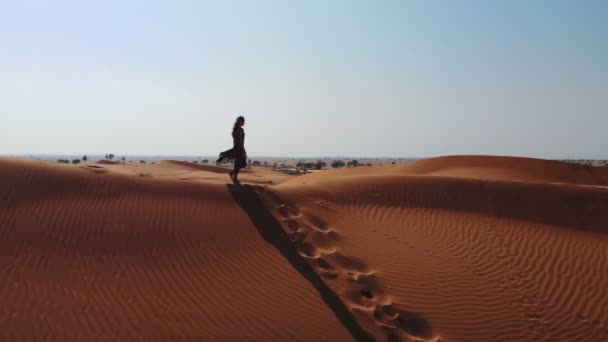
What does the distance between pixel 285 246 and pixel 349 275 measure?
1.28 metres

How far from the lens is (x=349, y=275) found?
634 cm

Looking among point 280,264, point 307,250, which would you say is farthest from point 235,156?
point 280,264

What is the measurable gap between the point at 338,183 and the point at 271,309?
22.3ft

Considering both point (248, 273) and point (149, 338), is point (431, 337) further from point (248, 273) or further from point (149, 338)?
point (149, 338)

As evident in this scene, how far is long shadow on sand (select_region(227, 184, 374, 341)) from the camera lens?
5.18 m

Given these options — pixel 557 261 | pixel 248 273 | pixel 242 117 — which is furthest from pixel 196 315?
pixel 557 261

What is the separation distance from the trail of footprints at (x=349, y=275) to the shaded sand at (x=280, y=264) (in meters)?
0.03

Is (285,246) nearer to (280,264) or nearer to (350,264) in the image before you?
(280,264)

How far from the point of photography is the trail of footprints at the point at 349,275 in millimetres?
5272

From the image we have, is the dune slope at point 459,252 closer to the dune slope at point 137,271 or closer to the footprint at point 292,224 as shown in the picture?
the footprint at point 292,224

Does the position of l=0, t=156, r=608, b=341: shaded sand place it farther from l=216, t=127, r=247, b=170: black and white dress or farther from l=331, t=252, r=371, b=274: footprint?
l=216, t=127, r=247, b=170: black and white dress

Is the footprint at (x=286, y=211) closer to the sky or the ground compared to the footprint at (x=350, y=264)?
closer to the sky

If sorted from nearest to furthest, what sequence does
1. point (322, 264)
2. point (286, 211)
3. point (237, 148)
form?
point (322, 264) < point (286, 211) < point (237, 148)

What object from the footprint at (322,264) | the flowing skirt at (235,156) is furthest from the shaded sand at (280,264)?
the flowing skirt at (235,156)
